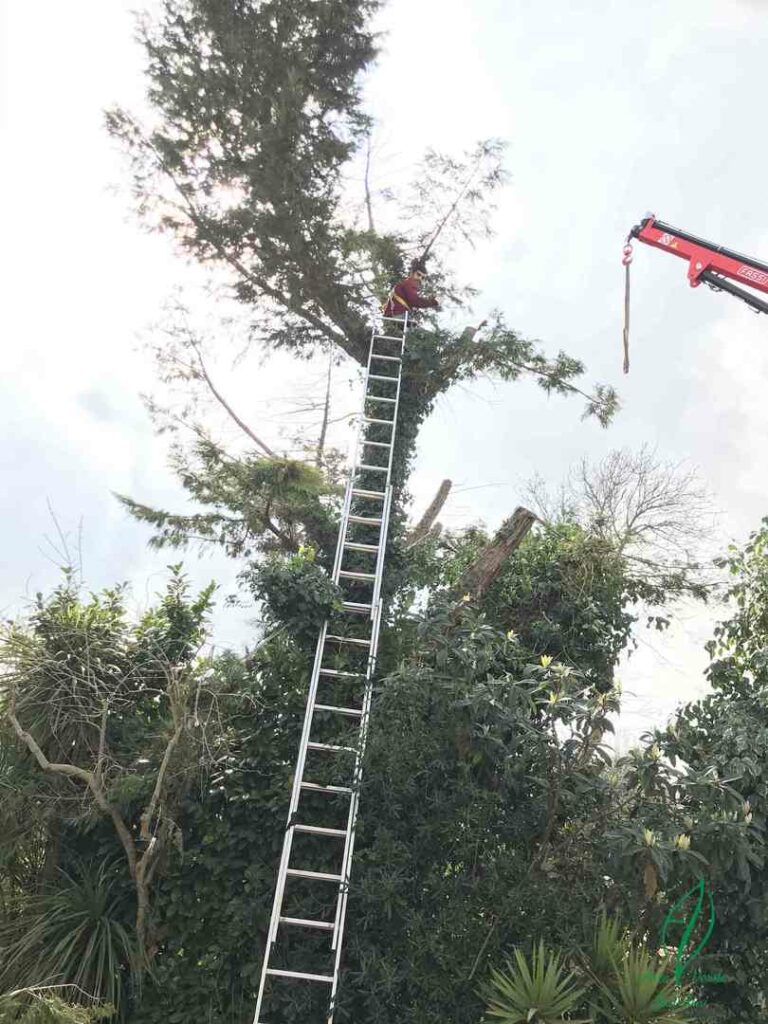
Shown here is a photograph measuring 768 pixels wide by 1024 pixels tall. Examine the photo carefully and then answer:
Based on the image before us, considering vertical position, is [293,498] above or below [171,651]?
above

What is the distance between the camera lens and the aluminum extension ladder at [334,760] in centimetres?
498

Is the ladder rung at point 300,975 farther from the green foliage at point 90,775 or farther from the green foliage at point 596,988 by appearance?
the green foliage at point 90,775

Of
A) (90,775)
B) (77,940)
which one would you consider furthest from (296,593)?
(77,940)

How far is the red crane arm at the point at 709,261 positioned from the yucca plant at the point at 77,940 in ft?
20.4

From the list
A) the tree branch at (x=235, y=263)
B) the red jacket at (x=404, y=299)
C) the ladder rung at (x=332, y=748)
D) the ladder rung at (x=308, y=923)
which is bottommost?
the ladder rung at (x=308, y=923)

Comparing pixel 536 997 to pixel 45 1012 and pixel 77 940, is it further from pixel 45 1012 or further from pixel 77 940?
pixel 77 940

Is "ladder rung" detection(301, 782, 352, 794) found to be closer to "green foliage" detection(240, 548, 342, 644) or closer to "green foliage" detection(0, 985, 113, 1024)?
"green foliage" detection(240, 548, 342, 644)

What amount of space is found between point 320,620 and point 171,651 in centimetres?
123

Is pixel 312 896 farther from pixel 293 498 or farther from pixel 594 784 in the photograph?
pixel 293 498

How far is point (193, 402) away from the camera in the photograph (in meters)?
9.59

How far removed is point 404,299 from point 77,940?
5.66 m

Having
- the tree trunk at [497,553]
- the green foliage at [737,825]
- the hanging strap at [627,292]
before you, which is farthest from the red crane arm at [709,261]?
the green foliage at [737,825]

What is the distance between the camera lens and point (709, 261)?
23.2ft

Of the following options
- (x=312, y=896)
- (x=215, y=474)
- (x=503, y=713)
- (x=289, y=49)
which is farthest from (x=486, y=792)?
(x=289, y=49)
